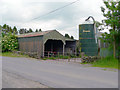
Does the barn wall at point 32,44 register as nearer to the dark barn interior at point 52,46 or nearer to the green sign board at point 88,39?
the dark barn interior at point 52,46

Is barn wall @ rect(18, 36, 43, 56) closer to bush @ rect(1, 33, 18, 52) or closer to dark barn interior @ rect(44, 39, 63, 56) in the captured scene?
bush @ rect(1, 33, 18, 52)

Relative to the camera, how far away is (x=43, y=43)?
21.3 metres

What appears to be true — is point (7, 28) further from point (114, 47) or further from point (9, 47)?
point (114, 47)

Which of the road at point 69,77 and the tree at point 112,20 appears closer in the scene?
the road at point 69,77

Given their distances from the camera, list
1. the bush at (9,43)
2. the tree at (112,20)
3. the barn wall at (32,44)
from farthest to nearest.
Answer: the bush at (9,43) → the barn wall at (32,44) → the tree at (112,20)

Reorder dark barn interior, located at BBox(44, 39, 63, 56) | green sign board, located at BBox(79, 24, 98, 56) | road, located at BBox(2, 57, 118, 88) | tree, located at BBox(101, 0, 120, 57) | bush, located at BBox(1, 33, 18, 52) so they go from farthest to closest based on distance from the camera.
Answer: dark barn interior, located at BBox(44, 39, 63, 56)
bush, located at BBox(1, 33, 18, 52)
green sign board, located at BBox(79, 24, 98, 56)
tree, located at BBox(101, 0, 120, 57)
road, located at BBox(2, 57, 118, 88)

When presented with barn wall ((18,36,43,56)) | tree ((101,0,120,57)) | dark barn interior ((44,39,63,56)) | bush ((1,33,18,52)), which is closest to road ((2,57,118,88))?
tree ((101,0,120,57))

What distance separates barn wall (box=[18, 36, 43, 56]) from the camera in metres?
21.6

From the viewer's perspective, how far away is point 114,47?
571 inches

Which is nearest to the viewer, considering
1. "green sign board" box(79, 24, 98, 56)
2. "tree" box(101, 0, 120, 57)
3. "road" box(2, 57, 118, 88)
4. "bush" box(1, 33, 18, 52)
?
"road" box(2, 57, 118, 88)

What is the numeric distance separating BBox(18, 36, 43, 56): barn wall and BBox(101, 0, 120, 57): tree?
10156 millimetres

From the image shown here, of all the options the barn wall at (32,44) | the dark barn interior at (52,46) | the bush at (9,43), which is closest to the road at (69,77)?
the barn wall at (32,44)

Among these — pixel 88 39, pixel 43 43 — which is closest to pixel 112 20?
pixel 88 39

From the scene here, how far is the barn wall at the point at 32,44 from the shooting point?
2158 cm
